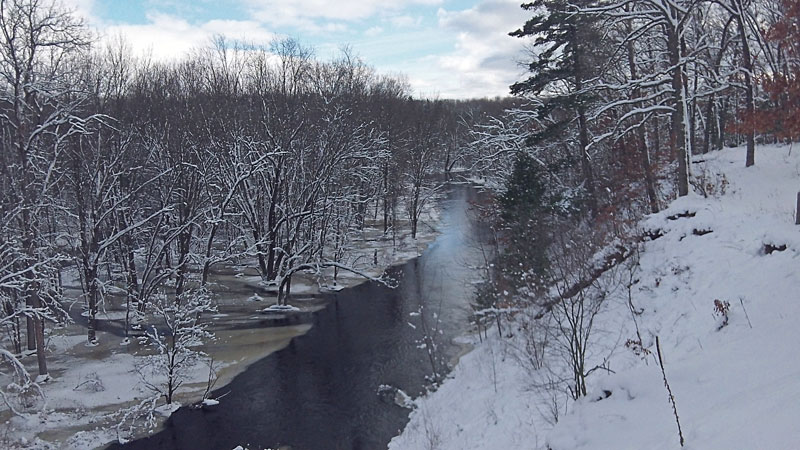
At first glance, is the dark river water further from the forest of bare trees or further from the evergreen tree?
the evergreen tree

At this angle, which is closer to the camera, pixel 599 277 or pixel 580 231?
pixel 599 277

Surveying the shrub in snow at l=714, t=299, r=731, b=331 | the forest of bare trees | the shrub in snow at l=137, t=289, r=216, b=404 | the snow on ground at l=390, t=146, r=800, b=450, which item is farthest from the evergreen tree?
the shrub in snow at l=137, t=289, r=216, b=404

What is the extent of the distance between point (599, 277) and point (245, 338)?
12.8 meters

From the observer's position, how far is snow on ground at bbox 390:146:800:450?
546 centimetres

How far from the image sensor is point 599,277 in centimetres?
1471

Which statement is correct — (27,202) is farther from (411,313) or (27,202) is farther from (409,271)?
(409,271)

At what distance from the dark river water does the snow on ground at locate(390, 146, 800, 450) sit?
4.54 feet

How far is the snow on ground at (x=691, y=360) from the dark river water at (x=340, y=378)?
1384 mm

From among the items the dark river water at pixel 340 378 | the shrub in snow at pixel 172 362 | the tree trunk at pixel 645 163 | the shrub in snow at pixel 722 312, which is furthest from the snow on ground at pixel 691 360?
the shrub in snow at pixel 172 362

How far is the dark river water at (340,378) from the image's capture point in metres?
13.1

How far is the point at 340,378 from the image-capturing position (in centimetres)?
1617

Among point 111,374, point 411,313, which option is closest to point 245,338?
point 111,374

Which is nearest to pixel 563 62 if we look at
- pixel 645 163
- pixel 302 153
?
pixel 645 163

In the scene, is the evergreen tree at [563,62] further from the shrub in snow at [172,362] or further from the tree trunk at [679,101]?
the shrub in snow at [172,362]
